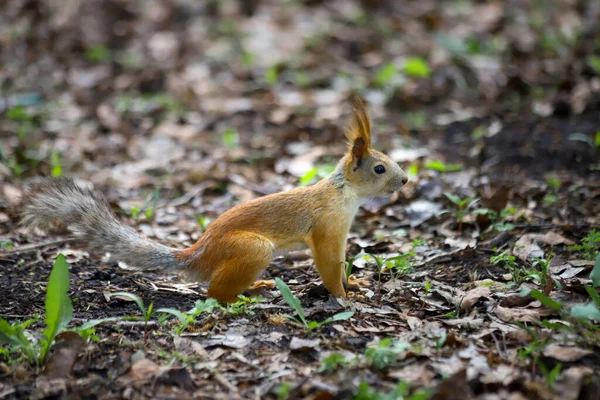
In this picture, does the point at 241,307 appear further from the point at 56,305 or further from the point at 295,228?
the point at 56,305

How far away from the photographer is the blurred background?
710 centimetres

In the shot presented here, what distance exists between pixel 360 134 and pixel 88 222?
6.05 feet

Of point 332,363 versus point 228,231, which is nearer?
point 332,363

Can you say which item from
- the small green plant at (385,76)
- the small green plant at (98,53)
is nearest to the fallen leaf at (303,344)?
the small green plant at (385,76)

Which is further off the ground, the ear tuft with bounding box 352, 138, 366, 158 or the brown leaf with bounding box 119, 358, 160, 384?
the ear tuft with bounding box 352, 138, 366, 158

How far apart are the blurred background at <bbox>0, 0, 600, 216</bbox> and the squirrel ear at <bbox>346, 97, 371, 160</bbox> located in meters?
1.78

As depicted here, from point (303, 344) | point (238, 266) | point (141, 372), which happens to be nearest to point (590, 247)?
point (303, 344)

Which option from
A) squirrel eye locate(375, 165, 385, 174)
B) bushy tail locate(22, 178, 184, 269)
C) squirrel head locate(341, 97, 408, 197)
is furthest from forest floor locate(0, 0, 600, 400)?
squirrel eye locate(375, 165, 385, 174)

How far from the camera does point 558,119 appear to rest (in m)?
7.41

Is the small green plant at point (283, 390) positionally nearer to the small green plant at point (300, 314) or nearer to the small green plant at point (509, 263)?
the small green plant at point (300, 314)

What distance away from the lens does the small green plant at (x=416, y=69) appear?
9180mm

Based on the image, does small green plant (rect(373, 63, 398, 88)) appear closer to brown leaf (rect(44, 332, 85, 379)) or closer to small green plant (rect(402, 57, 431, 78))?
small green plant (rect(402, 57, 431, 78))

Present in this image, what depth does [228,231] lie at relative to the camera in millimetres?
4254

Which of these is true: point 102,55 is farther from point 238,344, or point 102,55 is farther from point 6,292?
point 238,344
